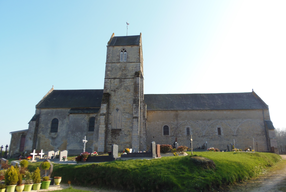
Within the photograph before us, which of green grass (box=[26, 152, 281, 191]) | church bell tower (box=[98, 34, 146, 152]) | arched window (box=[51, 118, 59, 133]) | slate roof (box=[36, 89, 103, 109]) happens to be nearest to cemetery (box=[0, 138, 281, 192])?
green grass (box=[26, 152, 281, 191])

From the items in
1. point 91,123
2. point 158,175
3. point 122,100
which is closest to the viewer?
point 158,175

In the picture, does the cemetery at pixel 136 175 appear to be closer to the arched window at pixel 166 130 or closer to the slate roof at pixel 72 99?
the slate roof at pixel 72 99

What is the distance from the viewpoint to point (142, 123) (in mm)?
25359

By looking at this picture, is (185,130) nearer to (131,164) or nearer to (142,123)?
(142,123)

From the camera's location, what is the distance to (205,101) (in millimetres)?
31719

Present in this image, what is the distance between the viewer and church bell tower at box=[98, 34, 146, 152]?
23453 mm

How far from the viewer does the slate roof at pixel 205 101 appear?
30344 mm

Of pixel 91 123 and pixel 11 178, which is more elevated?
pixel 91 123

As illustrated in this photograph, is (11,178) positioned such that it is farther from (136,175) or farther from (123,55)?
(123,55)

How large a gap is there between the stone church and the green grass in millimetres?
10754

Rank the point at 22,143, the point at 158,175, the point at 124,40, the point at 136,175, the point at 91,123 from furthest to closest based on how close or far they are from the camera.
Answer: the point at 124,40, the point at 22,143, the point at 91,123, the point at 136,175, the point at 158,175

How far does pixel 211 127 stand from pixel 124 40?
18091mm

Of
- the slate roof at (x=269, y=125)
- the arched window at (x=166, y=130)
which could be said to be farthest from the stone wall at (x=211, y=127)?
the slate roof at (x=269, y=125)

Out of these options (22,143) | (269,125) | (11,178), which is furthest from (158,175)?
(22,143)
